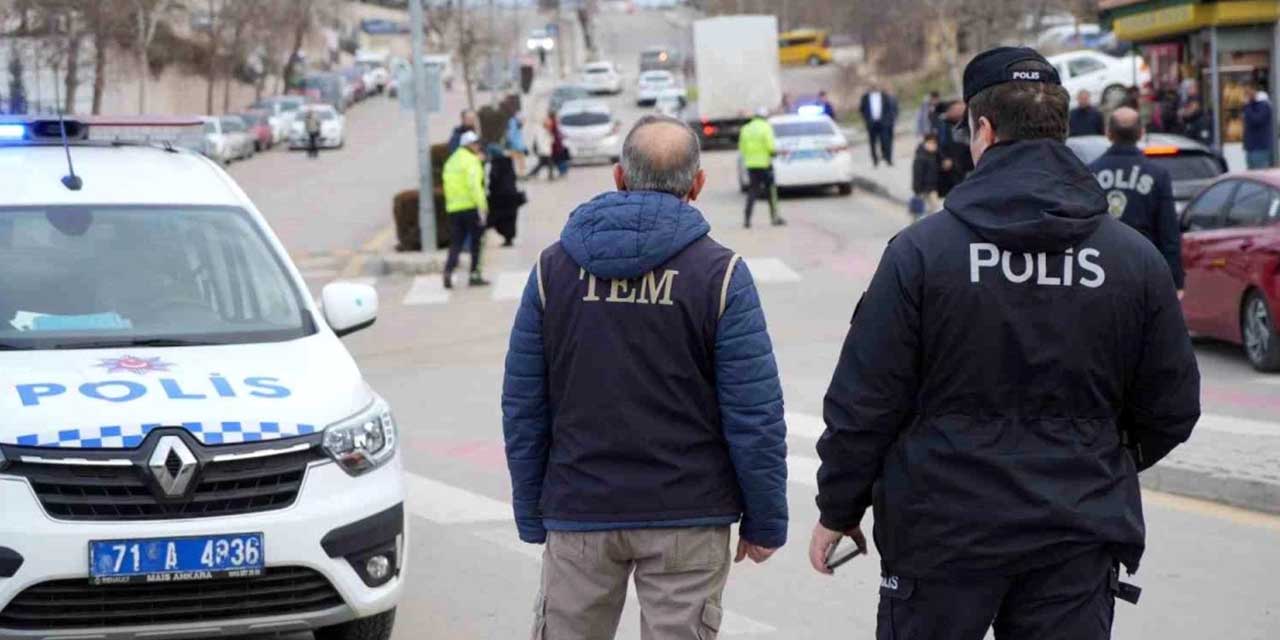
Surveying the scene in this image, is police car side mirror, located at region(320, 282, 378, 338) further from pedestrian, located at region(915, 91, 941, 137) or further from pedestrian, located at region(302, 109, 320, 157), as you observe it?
pedestrian, located at region(302, 109, 320, 157)

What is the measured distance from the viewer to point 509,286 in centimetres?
2186

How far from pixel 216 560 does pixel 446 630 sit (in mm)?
1546

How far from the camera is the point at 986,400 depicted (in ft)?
12.6

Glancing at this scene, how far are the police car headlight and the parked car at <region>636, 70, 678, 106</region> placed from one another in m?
69.0

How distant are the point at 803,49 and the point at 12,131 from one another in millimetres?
81002

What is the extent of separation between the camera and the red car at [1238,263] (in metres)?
13.5

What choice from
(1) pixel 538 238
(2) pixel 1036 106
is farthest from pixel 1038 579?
(1) pixel 538 238

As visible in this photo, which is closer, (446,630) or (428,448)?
(446,630)

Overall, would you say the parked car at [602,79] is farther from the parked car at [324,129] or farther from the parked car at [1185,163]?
the parked car at [1185,163]

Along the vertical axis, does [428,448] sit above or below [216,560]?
below

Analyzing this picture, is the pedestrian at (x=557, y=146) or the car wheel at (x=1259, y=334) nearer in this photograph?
the car wheel at (x=1259, y=334)

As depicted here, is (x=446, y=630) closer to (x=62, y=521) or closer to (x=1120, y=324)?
(x=62, y=521)

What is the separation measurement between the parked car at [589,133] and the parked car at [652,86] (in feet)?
95.6

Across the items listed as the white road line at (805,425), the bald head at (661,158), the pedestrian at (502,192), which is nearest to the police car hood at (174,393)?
the bald head at (661,158)
